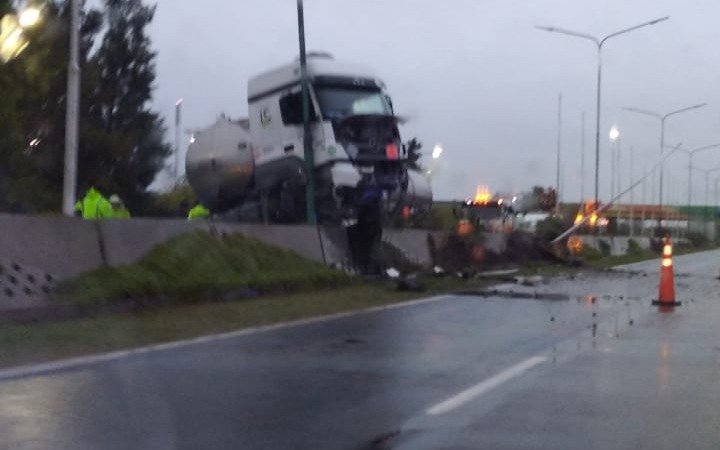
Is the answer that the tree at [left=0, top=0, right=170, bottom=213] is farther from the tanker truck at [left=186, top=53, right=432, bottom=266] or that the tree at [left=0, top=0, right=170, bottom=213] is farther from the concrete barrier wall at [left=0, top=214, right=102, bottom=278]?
the concrete barrier wall at [left=0, top=214, right=102, bottom=278]

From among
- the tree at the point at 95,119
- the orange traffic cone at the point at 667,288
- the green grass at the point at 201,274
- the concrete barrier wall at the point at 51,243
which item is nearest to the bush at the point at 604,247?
the tree at the point at 95,119

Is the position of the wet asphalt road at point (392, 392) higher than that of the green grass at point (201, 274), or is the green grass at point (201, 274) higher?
the green grass at point (201, 274)

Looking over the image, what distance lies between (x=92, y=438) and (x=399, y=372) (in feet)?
13.4

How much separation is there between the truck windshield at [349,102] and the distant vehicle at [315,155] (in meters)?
0.02

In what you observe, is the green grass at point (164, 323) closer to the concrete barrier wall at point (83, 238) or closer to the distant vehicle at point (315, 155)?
the concrete barrier wall at point (83, 238)

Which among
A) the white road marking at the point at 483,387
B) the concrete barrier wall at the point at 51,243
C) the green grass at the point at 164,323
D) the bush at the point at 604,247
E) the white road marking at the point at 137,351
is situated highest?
the concrete barrier wall at the point at 51,243

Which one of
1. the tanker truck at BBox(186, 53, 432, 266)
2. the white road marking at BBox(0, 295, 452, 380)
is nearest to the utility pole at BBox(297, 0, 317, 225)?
the tanker truck at BBox(186, 53, 432, 266)

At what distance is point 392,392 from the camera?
1088cm

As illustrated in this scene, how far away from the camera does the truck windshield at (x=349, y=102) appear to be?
2680 cm

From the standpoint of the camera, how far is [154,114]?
3341 centimetres

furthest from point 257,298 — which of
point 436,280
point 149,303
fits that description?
point 436,280

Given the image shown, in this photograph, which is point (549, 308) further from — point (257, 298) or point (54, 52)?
point (54, 52)

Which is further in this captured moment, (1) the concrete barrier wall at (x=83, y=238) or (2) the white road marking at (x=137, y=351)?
(1) the concrete barrier wall at (x=83, y=238)

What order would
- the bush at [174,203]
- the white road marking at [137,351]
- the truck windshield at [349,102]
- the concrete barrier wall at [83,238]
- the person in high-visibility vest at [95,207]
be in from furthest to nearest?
the bush at [174,203]
the truck windshield at [349,102]
the person in high-visibility vest at [95,207]
the concrete barrier wall at [83,238]
the white road marking at [137,351]
